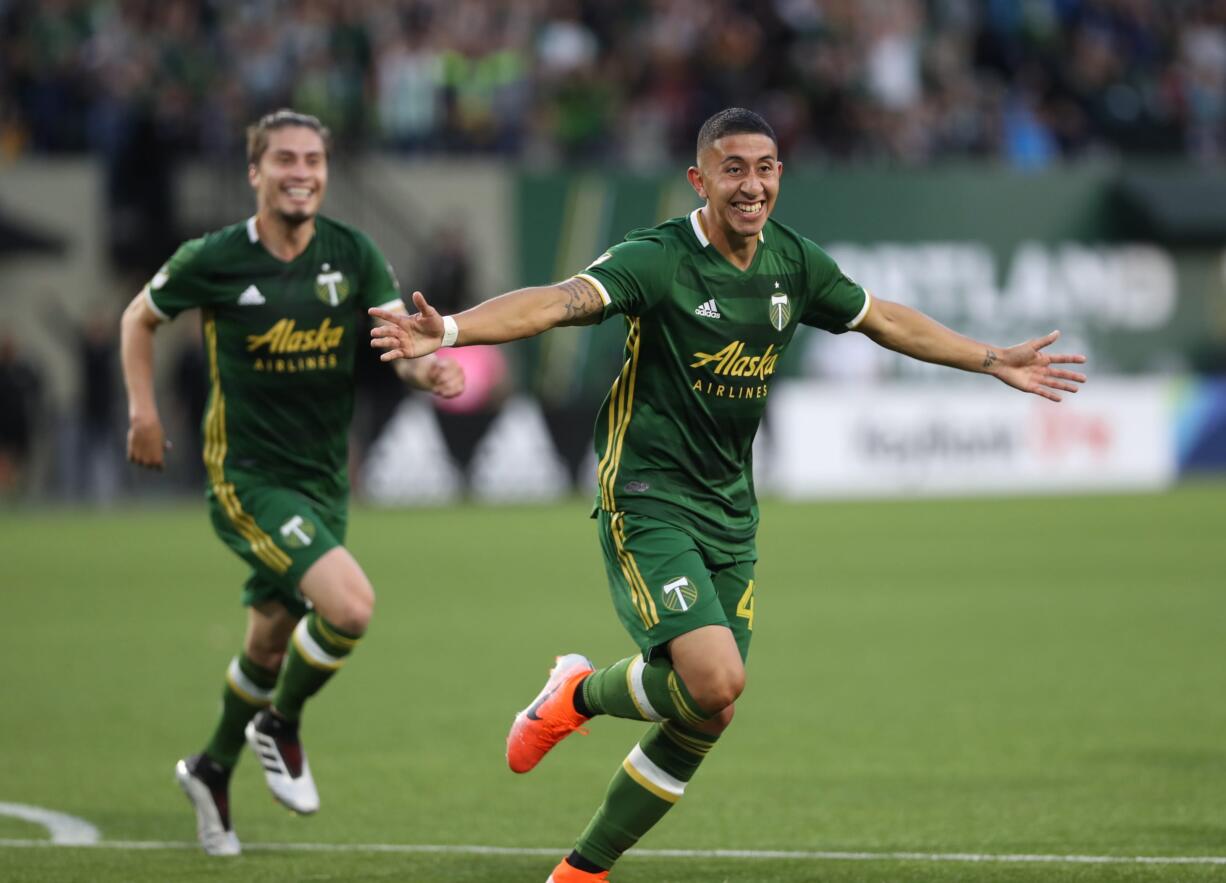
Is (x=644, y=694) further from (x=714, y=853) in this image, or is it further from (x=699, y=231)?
(x=699, y=231)

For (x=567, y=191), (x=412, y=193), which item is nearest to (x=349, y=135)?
(x=412, y=193)

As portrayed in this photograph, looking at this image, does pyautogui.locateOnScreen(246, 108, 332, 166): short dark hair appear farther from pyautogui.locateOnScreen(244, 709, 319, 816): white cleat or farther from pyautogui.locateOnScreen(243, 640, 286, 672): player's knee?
pyautogui.locateOnScreen(244, 709, 319, 816): white cleat

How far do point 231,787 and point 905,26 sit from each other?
24080 mm

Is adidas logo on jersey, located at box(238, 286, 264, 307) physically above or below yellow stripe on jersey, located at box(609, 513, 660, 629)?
above

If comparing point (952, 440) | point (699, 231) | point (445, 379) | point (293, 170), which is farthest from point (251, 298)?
point (952, 440)

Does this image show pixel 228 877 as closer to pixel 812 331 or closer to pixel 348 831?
pixel 348 831

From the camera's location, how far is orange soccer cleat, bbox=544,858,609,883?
20.9 feet

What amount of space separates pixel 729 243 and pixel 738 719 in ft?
15.5

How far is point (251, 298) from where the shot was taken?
7.96 metres

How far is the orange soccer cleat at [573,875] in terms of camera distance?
6371 millimetres

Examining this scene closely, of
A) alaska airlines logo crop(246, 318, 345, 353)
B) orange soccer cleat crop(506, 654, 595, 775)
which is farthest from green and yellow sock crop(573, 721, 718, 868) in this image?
alaska airlines logo crop(246, 318, 345, 353)

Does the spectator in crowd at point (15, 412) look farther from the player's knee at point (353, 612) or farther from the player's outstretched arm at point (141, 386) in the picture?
the player's knee at point (353, 612)

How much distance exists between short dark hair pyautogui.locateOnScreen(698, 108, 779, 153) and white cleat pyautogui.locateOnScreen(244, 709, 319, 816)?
10.1ft

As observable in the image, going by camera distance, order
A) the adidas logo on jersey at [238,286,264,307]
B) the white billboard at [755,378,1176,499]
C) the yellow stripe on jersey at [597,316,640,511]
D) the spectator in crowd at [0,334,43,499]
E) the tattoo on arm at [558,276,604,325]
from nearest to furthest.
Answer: the tattoo on arm at [558,276,604,325] → the yellow stripe on jersey at [597,316,640,511] → the adidas logo on jersey at [238,286,264,307] → the spectator in crowd at [0,334,43,499] → the white billboard at [755,378,1176,499]
